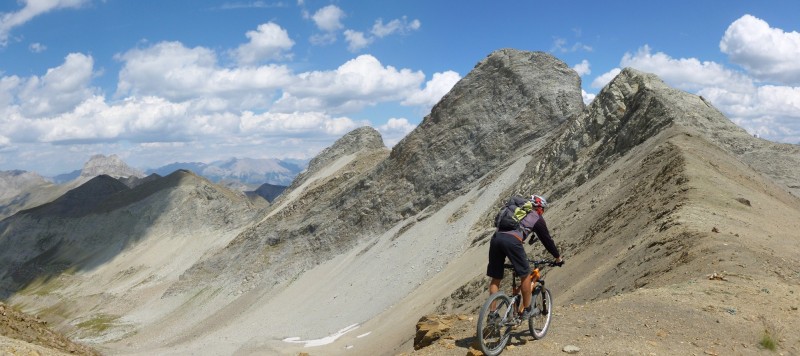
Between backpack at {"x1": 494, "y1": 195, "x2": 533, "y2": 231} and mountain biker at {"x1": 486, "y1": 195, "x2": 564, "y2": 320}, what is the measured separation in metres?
0.09

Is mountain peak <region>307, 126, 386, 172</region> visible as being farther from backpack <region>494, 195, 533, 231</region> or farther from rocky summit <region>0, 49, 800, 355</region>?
backpack <region>494, 195, 533, 231</region>

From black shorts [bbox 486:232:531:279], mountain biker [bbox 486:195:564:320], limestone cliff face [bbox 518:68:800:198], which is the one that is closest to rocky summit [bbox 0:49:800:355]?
limestone cliff face [bbox 518:68:800:198]

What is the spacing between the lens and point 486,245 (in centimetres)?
4216

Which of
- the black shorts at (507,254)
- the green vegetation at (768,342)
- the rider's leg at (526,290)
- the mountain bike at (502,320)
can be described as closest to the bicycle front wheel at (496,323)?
the mountain bike at (502,320)

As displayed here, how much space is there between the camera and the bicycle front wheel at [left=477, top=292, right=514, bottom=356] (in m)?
11.1

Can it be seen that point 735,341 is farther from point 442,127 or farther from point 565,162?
point 442,127

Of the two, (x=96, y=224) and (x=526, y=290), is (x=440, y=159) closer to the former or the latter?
(x=526, y=290)

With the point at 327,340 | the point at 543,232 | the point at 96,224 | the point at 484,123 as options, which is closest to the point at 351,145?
the point at 484,123

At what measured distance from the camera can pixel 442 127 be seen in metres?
75.1

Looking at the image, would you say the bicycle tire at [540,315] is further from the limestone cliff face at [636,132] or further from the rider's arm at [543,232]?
the limestone cliff face at [636,132]

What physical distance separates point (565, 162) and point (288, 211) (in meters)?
49.8

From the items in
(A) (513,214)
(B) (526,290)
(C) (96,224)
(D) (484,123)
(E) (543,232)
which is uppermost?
(C) (96,224)

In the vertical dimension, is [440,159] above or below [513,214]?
above

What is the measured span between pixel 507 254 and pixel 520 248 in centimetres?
29
